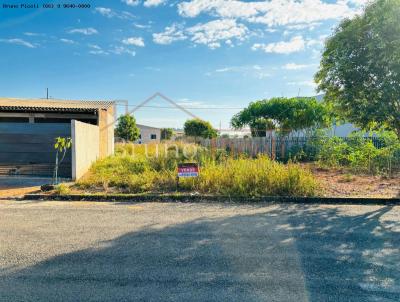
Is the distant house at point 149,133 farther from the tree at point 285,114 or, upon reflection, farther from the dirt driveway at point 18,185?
the dirt driveway at point 18,185

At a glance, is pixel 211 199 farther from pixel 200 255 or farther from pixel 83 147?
pixel 83 147

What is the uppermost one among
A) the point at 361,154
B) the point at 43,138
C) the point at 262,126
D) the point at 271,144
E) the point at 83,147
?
the point at 262,126

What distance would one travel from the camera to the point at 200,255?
→ 12.3ft

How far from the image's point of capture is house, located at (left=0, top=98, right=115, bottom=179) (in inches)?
407

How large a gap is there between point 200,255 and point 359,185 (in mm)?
6784

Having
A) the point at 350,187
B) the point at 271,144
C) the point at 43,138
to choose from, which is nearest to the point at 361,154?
the point at 350,187

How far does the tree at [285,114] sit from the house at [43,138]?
12982 millimetres

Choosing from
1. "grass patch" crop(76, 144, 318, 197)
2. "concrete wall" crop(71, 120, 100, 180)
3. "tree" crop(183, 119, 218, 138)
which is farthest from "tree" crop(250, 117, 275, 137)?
"grass patch" crop(76, 144, 318, 197)

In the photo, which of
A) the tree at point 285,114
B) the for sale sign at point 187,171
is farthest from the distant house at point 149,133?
the for sale sign at point 187,171

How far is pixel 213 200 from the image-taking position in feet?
23.0

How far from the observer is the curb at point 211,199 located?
671 cm

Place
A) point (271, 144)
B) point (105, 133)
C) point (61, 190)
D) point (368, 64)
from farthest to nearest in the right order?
1. point (271, 144)
2. point (105, 133)
3. point (61, 190)
4. point (368, 64)

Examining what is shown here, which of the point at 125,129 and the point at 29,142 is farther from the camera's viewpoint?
the point at 125,129

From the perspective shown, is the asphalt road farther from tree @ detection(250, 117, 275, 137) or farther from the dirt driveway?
tree @ detection(250, 117, 275, 137)
